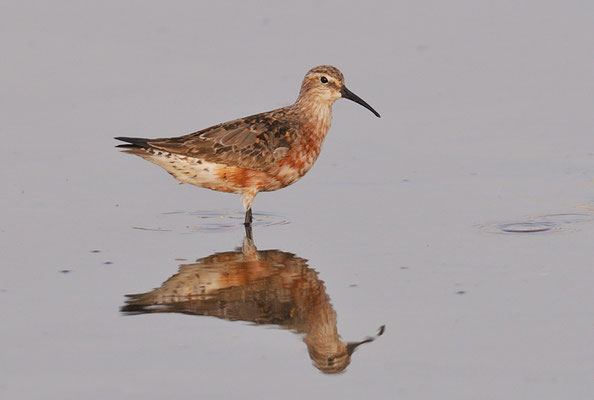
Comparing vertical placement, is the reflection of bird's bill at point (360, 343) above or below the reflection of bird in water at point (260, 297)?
below

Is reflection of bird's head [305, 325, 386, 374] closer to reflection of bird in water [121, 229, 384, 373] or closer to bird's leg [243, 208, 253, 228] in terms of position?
reflection of bird in water [121, 229, 384, 373]

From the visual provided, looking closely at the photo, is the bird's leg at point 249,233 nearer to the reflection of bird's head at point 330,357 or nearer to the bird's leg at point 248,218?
the bird's leg at point 248,218

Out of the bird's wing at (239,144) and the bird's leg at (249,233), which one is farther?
the bird's wing at (239,144)

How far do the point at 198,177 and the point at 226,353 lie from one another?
166 inches

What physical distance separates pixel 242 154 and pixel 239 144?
13 cm

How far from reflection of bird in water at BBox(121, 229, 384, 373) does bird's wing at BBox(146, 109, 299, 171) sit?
1.78 meters

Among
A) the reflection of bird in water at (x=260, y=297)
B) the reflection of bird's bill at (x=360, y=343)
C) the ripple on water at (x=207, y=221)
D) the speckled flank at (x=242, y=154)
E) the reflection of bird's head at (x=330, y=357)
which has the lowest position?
the reflection of bird's head at (x=330, y=357)

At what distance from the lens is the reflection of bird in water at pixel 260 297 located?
29.8ft

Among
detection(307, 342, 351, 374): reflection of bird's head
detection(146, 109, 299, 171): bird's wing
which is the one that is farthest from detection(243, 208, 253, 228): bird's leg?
detection(307, 342, 351, 374): reflection of bird's head

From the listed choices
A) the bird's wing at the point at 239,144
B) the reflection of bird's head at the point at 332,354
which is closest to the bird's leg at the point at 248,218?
the bird's wing at the point at 239,144

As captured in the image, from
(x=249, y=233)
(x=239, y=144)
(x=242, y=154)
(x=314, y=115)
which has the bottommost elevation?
(x=249, y=233)

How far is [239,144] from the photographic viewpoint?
12828 mm

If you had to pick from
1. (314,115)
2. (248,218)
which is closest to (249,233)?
(248,218)

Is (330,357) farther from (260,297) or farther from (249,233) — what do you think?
(249,233)
